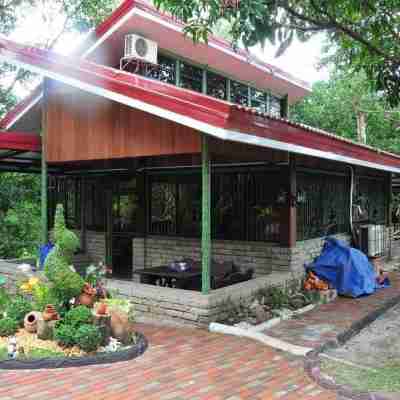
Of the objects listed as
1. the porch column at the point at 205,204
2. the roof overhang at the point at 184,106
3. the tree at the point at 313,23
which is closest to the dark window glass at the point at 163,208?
the roof overhang at the point at 184,106

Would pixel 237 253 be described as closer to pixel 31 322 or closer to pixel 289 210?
pixel 289 210

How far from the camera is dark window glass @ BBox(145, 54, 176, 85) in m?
10.3

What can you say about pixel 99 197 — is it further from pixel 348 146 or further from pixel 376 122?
pixel 376 122

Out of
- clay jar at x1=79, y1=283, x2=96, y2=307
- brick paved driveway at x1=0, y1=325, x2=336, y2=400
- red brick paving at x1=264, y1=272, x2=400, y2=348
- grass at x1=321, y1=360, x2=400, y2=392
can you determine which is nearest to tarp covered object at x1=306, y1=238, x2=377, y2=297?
red brick paving at x1=264, y1=272, x2=400, y2=348

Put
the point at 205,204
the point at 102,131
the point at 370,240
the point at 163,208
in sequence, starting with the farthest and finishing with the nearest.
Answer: the point at 370,240 < the point at 163,208 < the point at 102,131 < the point at 205,204

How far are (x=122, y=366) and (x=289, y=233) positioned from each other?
187 inches

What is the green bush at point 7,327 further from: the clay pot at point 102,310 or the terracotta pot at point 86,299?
the clay pot at point 102,310

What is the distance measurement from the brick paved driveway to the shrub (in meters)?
0.28

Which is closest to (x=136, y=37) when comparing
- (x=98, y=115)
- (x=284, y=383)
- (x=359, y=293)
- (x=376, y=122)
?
(x=98, y=115)

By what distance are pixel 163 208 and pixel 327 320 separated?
4711 millimetres

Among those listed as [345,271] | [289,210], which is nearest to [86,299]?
[289,210]

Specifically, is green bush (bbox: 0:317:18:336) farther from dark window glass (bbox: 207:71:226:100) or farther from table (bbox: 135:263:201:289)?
dark window glass (bbox: 207:71:226:100)

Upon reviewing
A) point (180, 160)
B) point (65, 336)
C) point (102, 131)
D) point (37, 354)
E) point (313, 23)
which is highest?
point (313, 23)

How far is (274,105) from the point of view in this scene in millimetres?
14328
